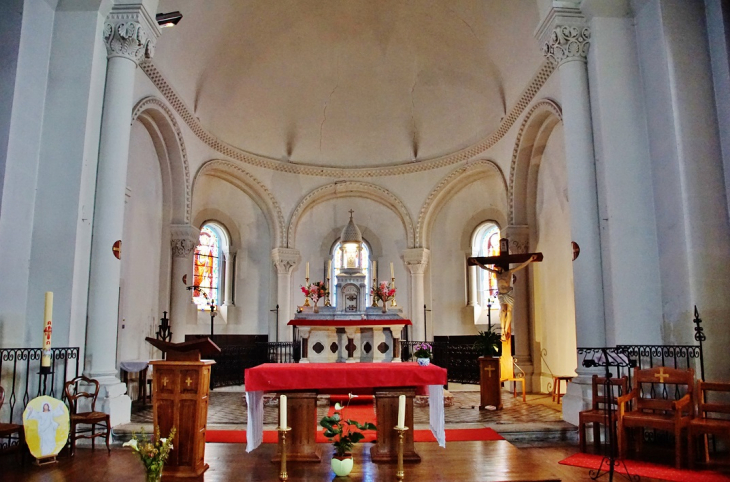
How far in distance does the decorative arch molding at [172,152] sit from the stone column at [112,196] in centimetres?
259

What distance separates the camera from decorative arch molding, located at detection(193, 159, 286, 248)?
1502cm

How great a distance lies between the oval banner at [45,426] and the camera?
6.06 meters

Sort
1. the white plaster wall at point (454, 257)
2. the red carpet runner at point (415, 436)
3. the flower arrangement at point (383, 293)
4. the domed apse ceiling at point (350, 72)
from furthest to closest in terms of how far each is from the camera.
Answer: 1. the white plaster wall at point (454, 257)
2. the domed apse ceiling at point (350, 72)
3. the flower arrangement at point (383, 293)
4. the red carpet runner at point (415, 436)

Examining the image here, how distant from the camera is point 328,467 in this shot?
18.8 ft

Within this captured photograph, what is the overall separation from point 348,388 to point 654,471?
3.12m

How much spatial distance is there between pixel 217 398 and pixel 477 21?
30.8ft

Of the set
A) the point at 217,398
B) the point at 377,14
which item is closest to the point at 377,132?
the point at 377,14

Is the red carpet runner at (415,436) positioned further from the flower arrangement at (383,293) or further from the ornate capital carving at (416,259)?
the ornate capital carving at (416,259)

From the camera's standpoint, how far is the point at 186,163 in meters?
12.9

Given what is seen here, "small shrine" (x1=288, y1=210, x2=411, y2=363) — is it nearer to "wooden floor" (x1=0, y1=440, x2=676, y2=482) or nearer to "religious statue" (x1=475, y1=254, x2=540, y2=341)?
"religious statue" (x1=475, y1=254, x2=540, y2=341)

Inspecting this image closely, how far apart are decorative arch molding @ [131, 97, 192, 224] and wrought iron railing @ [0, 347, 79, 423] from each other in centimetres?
528

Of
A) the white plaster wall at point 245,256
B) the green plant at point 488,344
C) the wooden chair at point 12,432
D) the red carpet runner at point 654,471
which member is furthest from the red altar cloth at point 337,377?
the white plaster wall at point 245,256

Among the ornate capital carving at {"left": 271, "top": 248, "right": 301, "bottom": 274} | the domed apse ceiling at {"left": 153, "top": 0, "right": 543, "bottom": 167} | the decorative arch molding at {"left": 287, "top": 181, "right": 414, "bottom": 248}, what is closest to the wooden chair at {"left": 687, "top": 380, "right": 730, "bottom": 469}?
the domed apse ceiling at {"left": 153, "top": 0, "right": 543, "bottom": 167}

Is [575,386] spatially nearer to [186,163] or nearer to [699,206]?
[699,206]
